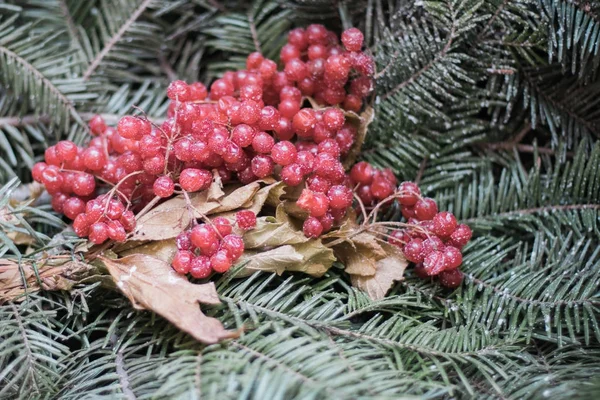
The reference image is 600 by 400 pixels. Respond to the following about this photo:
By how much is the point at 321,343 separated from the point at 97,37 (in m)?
0.69

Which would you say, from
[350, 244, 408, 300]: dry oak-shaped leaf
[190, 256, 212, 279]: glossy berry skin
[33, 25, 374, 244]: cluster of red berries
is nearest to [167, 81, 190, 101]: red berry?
[33, 25, 374, 244]: cluster of red berries

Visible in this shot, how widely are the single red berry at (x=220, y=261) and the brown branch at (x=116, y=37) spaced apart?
472 mm

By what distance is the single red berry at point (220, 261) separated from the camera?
67cm

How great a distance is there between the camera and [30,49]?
0.90 metres

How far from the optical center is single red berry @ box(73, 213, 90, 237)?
712 millimetres

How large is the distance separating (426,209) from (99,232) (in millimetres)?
411

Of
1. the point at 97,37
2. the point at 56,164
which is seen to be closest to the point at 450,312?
the point at 56,164

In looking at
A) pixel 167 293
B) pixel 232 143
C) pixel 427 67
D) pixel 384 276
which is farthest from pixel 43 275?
pixel 427 67

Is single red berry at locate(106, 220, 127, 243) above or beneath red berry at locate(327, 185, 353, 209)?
beneath

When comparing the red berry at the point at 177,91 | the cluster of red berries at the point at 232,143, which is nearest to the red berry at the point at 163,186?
the cluster of red berries at the point at 232,143

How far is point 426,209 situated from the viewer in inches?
30.5

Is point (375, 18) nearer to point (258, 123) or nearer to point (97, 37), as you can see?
point (258, 123)

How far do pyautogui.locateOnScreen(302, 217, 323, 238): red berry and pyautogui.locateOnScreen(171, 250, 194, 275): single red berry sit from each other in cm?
14

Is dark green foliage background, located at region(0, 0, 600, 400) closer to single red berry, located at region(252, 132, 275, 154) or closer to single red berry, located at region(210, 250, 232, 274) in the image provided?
single red berry, located at region(210, 250, 232, 274)
